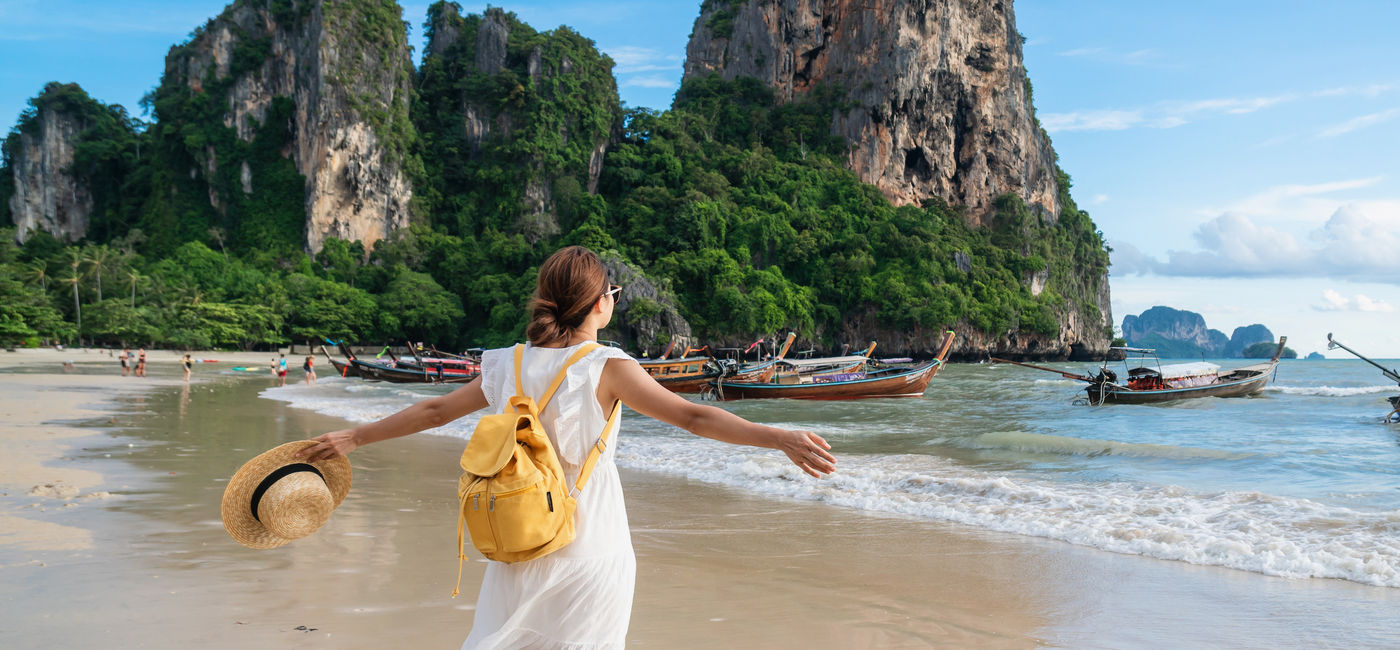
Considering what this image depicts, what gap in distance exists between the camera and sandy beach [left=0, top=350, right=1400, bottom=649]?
3.46m

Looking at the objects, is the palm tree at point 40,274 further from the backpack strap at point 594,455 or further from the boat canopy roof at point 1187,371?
the backpack strap at point 594,455

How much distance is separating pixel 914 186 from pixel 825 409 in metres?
50.7

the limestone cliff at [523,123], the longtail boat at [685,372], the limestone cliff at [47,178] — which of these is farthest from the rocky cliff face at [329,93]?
the longtail boat at [685,372]

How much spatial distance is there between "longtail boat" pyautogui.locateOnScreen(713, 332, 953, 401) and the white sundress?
20.4 meters

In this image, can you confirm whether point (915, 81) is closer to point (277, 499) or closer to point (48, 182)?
point (277, 499)

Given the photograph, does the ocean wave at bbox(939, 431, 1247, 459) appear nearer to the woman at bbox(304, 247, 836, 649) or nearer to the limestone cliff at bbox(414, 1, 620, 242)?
the woman at bbox(304, 247, 836, 649)

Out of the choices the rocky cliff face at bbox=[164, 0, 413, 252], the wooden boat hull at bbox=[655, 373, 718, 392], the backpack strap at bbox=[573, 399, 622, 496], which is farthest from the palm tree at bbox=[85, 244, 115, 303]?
the backpack strap at bbox=[573, 399, 622, 496]

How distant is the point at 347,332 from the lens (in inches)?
1885

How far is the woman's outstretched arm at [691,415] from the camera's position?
171 cm

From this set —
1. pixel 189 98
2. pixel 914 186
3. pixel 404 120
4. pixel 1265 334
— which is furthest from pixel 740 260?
pixel 1265 334

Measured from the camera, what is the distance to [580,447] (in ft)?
5.64

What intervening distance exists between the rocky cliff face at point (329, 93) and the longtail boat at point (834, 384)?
43.9 metres

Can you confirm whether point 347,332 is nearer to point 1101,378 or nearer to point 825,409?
point 825,409

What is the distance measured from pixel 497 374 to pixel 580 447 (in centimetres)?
25
